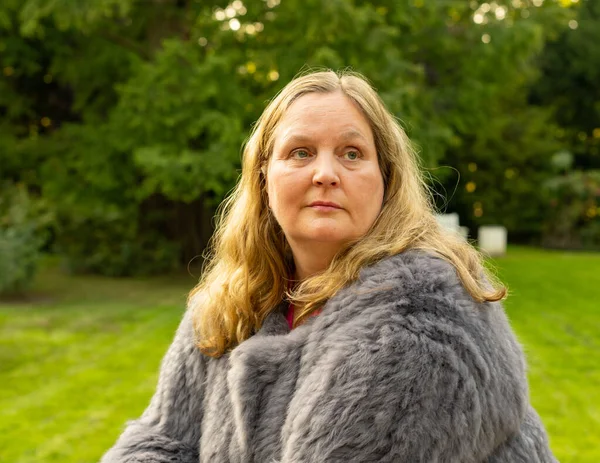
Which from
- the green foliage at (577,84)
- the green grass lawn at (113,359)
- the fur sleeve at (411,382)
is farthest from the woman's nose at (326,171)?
the green foliage at (577,84)

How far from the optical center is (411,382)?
122 centimetres

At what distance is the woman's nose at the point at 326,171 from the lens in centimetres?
147

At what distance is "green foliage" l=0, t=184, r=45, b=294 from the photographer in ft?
31.0

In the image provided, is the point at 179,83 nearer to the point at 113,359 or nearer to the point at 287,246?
the point at 113,359

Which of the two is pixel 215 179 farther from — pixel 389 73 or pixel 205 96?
pixel 389 73

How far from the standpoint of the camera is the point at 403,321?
1278 mm

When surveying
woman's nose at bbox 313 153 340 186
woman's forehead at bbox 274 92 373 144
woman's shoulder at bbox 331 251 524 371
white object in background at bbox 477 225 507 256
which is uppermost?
woman's forehead at bbox 274 92 373 144

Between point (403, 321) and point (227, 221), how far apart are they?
0.80 meters

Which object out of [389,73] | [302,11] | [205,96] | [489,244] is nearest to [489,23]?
[389,73]

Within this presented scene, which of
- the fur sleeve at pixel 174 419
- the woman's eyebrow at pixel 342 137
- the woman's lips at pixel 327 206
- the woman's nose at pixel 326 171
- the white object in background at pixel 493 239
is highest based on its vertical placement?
the woman's eyebrow at pixel 342 137

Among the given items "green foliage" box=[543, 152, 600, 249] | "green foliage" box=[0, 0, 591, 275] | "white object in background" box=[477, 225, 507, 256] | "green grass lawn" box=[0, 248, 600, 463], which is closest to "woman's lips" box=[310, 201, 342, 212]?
"green grass lawn" box=[0, 248, 600, 463]

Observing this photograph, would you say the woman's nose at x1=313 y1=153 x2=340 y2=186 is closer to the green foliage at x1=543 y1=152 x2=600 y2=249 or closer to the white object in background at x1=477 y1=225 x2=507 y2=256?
the white object in background at x1=477 y1=225 x2=507 y2=256

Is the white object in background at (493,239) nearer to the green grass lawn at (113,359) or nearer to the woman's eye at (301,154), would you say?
the green grass lawn at (113,359)

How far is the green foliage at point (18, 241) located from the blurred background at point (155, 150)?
0.11 ft
